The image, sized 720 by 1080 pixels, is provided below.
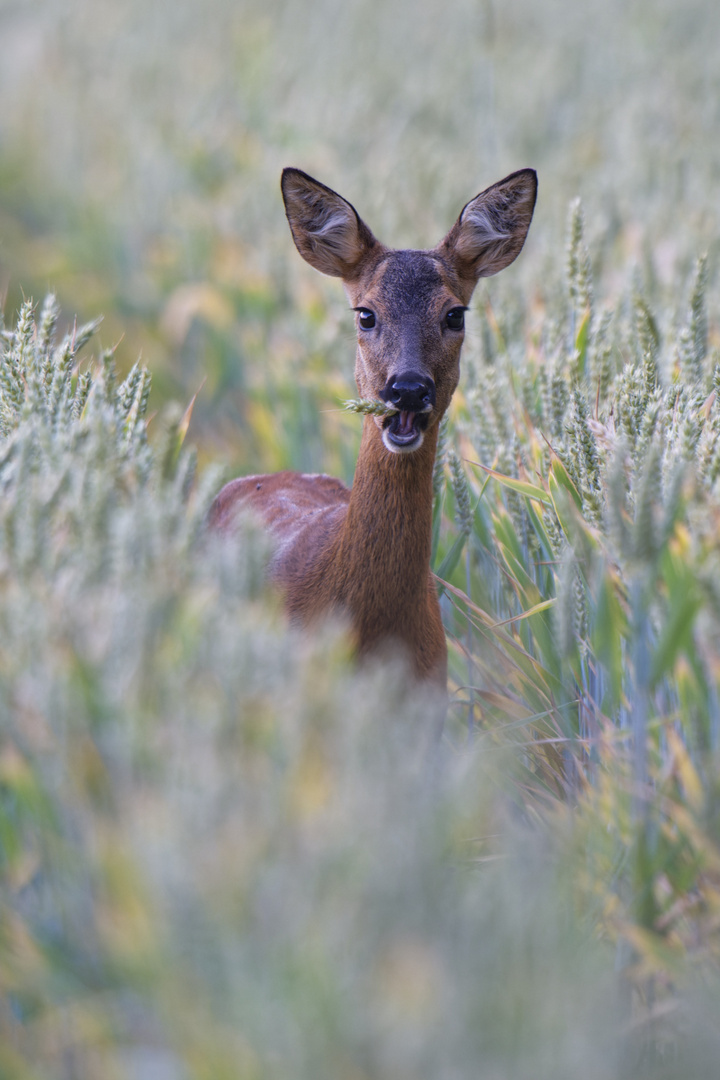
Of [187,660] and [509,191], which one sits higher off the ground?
[509,191]

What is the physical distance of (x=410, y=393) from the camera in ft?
10.4

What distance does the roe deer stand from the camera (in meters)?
3.21

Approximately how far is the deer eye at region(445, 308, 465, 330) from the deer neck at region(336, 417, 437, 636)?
16.0 inches

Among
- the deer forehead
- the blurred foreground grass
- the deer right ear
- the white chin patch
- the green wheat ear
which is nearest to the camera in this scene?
the blurred foreground grass

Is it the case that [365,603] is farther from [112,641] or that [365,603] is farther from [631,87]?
[631,87]

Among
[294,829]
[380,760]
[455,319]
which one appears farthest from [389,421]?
[294,829]

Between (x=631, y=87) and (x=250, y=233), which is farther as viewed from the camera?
(x=631, y=87)

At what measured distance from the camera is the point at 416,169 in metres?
7.97

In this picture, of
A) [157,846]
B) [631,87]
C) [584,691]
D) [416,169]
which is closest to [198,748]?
[157,846]

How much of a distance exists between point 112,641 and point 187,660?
0.13 meters

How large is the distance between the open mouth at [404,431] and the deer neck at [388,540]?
0.30 ft

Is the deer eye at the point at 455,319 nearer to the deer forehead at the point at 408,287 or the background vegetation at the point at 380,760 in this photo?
the deer forehead at the point at 408,287

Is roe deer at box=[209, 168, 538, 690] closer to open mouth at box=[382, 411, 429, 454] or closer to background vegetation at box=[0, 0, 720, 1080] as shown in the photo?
open mouth at box=[382, 411, 429, 454]

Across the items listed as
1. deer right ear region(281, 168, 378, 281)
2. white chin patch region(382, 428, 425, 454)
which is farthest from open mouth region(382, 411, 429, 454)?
deer right ear region(281, 168, 378, 281)
